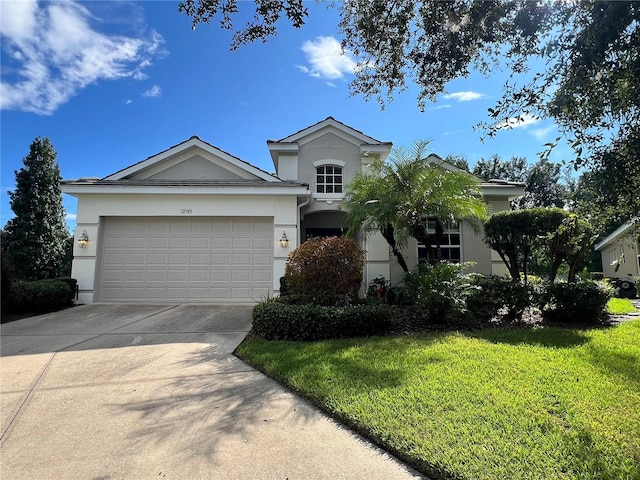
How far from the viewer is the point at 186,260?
11.8 m

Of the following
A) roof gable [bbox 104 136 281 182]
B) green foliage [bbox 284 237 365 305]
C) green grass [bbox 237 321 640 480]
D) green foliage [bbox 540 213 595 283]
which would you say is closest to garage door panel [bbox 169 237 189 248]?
roof gable [bbox 104 136 281 182]

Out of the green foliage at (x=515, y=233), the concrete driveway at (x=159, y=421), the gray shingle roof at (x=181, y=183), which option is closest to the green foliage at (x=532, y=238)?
the green foliage at (x=515, y=233)

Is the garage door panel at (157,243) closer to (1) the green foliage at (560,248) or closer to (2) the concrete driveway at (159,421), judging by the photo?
(2) the concrete driveway at (159,421)

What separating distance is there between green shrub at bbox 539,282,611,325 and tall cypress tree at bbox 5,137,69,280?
24.1 meters

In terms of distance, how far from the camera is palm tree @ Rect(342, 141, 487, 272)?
9117mm

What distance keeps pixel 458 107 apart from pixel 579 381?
489 cm

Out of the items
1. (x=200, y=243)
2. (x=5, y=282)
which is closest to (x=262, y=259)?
(x=200, y=243)

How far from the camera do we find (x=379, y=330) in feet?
23.9

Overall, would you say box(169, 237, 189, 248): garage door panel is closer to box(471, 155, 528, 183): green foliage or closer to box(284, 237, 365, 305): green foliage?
box(284, 237, 365, 305): green foliage

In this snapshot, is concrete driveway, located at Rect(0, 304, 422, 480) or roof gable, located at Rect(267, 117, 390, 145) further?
roof gable, located at Rect(267, 117, 390, 145)

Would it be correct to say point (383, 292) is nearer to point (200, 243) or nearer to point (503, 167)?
point (200, 243)

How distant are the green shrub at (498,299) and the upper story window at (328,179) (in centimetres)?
680

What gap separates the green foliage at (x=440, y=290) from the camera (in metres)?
7.64

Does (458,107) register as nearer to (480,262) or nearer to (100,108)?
(480,262)
